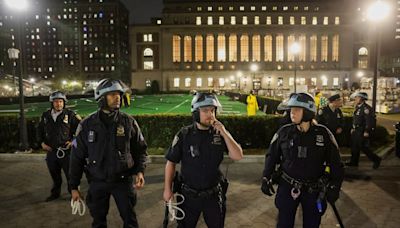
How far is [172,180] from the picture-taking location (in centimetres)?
422

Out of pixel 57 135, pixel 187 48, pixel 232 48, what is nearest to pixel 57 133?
pixel 57 135

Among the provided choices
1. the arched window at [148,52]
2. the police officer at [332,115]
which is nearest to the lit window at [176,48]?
the arched window at [148,52]

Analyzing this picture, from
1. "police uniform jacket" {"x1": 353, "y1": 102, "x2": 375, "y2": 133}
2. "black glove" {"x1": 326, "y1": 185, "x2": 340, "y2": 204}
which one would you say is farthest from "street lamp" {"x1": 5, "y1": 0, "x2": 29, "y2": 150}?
"black glove" {"x1": 326, "y1": 185, "x2": 340, "y2": 204}

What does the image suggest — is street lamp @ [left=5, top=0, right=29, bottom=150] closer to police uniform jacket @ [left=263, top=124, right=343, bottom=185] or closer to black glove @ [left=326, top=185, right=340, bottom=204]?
police uniform jacket @ [left=263, top=124, right=343, bottom=185]

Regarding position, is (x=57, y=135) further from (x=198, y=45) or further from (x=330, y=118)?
(x=198, y=45)

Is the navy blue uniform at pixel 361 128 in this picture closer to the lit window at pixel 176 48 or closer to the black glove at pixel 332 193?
the black glove at pixel 332 193

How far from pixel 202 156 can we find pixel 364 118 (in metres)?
6.83

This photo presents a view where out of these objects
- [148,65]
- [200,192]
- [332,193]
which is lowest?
[332,193]

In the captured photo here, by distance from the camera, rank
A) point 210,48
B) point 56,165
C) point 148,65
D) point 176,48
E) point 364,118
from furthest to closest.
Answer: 1. point 210,48
2. point 148,65
3. point 176,48
4. point 364,118
5. point 56,165

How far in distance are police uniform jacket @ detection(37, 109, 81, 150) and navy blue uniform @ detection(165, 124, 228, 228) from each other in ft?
13.2

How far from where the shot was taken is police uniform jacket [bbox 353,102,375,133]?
9.20 m

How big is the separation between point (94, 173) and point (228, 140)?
→ 168 cm

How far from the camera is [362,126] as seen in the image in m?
9.44

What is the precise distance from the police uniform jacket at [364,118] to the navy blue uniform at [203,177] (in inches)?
257
